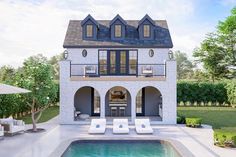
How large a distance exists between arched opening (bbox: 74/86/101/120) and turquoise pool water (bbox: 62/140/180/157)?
34.2ft

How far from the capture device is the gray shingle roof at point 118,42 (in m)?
28.1

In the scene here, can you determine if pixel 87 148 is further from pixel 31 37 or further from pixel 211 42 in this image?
pixel 211 42

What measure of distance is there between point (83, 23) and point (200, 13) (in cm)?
1043

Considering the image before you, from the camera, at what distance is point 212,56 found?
48469mm

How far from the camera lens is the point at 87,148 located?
58.1 ft

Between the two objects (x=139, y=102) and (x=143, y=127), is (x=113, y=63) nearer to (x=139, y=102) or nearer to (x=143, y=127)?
(x=139, y=102)

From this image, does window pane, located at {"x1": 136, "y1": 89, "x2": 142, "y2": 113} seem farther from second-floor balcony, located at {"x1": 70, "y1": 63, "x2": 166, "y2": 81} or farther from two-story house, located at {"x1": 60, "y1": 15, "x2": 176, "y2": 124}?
second-floor balcony, located at {"x1": 70, "y1": 63, "x2": 166, "y2": 81}

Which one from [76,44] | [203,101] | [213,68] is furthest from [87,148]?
[213,68]

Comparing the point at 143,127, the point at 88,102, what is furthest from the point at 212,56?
the point at 143,127

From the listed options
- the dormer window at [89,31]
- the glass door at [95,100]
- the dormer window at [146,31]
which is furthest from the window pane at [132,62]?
the dormer window at [89,31]

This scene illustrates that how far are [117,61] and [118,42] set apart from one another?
1.73 m

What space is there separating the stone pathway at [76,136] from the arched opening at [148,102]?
16.5 feet

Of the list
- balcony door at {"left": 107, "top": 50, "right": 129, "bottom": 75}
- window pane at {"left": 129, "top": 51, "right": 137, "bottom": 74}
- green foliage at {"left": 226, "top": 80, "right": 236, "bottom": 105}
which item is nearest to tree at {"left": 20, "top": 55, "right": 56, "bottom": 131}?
balcony door at {"left": 107, "top": 50, "right": 129, "bottom": 75}

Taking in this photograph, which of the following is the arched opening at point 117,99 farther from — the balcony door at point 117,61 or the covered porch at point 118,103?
the balcony door at point 117,61
